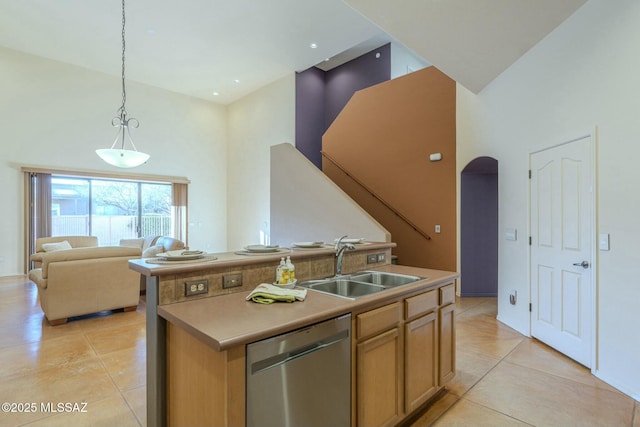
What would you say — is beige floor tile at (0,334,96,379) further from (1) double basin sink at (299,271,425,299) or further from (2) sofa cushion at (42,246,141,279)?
(1) double basin sink at (299,271,425,299)

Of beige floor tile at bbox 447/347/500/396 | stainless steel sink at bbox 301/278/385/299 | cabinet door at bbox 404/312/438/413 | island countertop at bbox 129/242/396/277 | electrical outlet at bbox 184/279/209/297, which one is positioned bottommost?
beige floor tile at bbox 447/347/500/396

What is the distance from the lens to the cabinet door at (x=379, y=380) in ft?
5.47

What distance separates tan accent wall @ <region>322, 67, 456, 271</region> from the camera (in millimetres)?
5441

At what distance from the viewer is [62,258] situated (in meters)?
3.91

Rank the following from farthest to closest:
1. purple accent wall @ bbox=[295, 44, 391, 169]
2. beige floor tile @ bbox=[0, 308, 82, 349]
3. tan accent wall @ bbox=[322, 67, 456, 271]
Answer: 1. purple accent wall @ bbox=[295, 44, 391, 169]
2. tan accent wall @ bbox=[322, 67, 456, 271]
3. beige floor tile @ bbox=[0, 308, 82, 349]

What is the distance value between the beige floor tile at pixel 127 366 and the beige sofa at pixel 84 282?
1.32 m

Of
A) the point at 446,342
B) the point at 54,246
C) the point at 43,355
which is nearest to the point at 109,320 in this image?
the point at 43,355

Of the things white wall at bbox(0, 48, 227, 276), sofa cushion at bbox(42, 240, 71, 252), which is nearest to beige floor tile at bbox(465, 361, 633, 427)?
sofa cushion at bbox(42, 240, 71, 252)

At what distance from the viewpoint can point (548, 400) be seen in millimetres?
2373

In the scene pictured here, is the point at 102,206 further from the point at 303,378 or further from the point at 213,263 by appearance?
the point at 303,378

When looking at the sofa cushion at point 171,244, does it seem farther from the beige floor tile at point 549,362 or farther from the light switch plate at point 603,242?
the light switch plate at point 603,242

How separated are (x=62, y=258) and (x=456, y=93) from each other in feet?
19.8

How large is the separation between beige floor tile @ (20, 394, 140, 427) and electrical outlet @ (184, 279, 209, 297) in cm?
109

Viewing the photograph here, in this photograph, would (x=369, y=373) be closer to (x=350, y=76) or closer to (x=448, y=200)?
(x=448, y=200)
